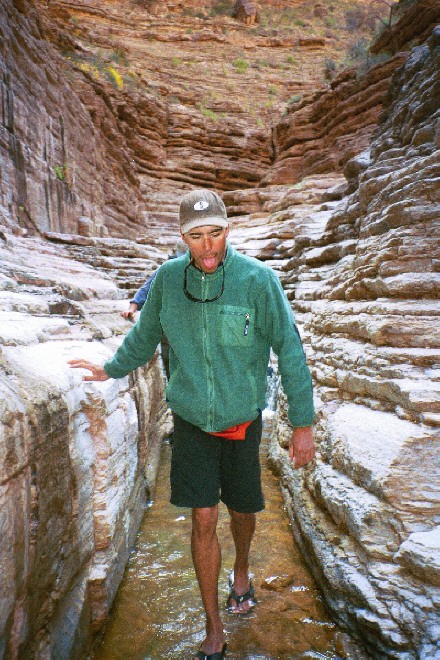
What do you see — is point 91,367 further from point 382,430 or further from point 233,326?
point 382,430

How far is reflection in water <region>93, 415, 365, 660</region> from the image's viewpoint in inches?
86.6

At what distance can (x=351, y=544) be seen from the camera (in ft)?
8.09

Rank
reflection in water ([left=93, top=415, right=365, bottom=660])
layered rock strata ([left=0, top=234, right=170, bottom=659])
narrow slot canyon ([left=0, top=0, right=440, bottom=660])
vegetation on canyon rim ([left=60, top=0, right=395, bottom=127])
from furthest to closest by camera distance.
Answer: vegetation on canyon rim ([left=60, top=0, right=395, bottom=127]), reflection in water ([left=93, top=415, right=365, bottom=660]), narrow slot canyon ([left=0, top=0, right=440, bottom=660]), layered rock strata ([left=0, top=234, right=170, bottom=659])

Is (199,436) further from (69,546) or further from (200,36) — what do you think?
(200,36)

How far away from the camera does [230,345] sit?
75.5 inches

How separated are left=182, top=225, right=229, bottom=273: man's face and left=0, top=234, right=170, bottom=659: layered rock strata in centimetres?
90

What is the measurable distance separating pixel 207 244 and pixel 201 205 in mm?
172

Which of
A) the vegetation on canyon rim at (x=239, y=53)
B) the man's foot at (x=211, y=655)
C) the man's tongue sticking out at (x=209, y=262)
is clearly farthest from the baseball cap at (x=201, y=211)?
the vegetation on canyon rim at (x=239, y=53)

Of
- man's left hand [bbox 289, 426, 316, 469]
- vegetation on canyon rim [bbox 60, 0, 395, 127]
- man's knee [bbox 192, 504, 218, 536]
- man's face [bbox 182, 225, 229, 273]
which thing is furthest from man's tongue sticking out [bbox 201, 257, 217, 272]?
vegetation on canyon rim [bbox 60, 0, 395, 127]

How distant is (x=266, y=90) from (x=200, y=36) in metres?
7.56

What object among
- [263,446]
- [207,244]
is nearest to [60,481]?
[207,244]

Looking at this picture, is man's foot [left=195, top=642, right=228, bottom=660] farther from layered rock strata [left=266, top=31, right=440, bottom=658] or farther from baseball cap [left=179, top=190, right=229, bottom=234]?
baseball cap [left=179, top=190, right=229, bottom=234]

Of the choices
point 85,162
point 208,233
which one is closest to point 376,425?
point 208,233

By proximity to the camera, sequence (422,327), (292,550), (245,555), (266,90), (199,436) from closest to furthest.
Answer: (199,436)
(245,555)
(292,550)
(422,327)
(266,90)
